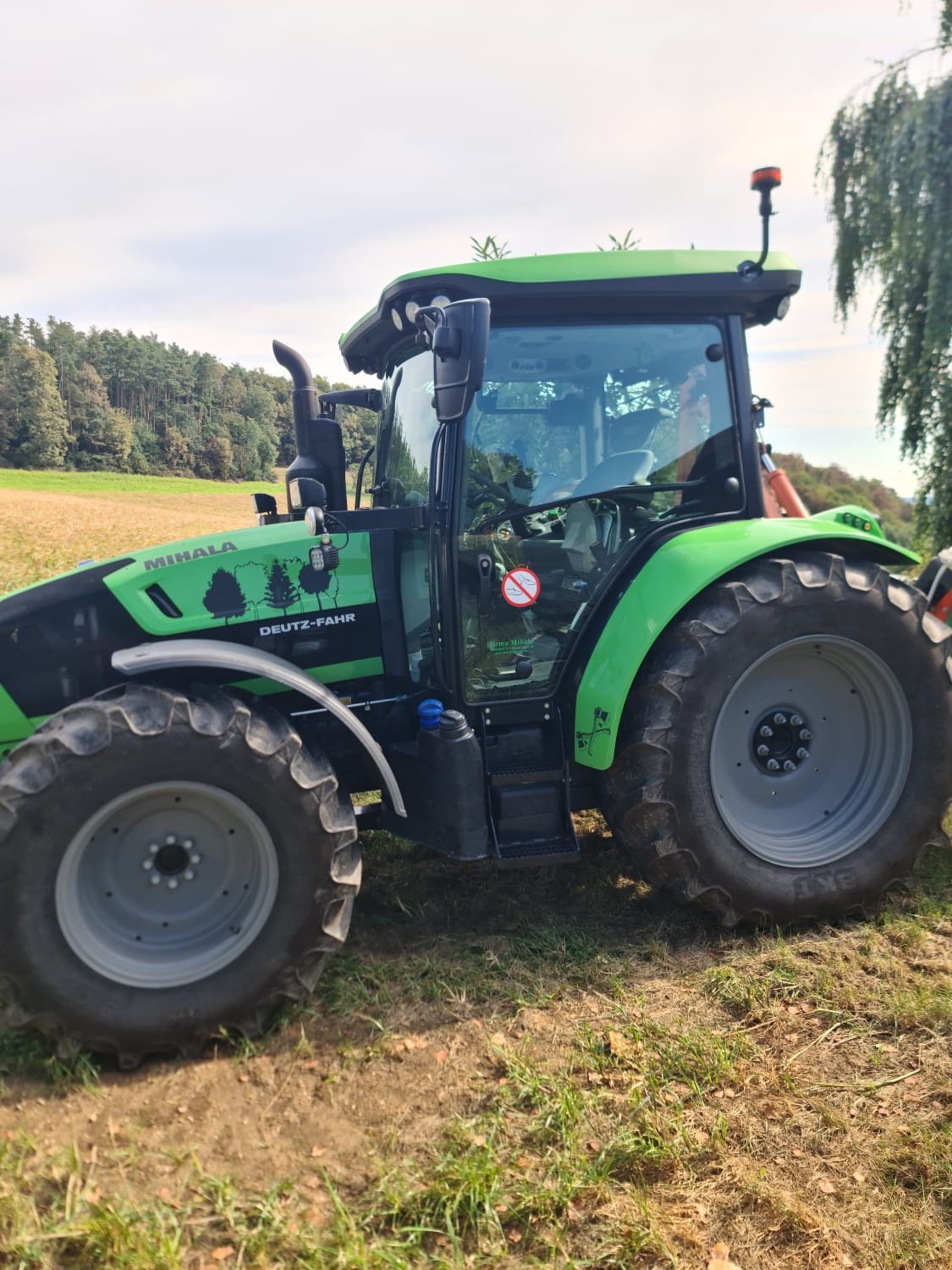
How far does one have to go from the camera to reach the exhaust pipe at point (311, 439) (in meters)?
3.85

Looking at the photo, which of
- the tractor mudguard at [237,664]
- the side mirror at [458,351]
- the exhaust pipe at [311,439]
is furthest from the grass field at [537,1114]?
the side mirror at [458,351]

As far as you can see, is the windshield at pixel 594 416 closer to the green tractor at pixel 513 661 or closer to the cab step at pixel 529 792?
the green tractor at pixel 513 661

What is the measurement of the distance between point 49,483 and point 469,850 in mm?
42649

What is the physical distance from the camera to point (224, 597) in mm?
3266

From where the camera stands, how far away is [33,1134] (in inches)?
96.2

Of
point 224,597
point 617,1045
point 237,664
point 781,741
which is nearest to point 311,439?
point 224,597

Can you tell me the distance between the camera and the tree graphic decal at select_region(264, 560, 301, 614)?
3334mm

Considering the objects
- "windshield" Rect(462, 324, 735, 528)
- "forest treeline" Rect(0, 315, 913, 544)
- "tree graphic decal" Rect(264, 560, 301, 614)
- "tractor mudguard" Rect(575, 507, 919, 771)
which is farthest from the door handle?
"forest treeline" Rect(0, 315, 913, 544)

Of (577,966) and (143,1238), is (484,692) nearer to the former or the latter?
(577,966)

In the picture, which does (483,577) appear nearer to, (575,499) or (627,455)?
(575,499)

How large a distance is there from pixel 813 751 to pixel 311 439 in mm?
2496

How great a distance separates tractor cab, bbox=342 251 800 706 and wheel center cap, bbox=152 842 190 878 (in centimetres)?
111

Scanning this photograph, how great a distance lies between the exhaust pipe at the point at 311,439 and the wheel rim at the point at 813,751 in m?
1.97

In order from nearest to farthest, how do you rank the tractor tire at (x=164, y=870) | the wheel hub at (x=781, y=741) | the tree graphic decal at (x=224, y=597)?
1. the tractor tire at (x=164, y=870)
2. the tree graphic decal at (x=224, y=597)
3. the wheel hub at (x=781, y=741)
